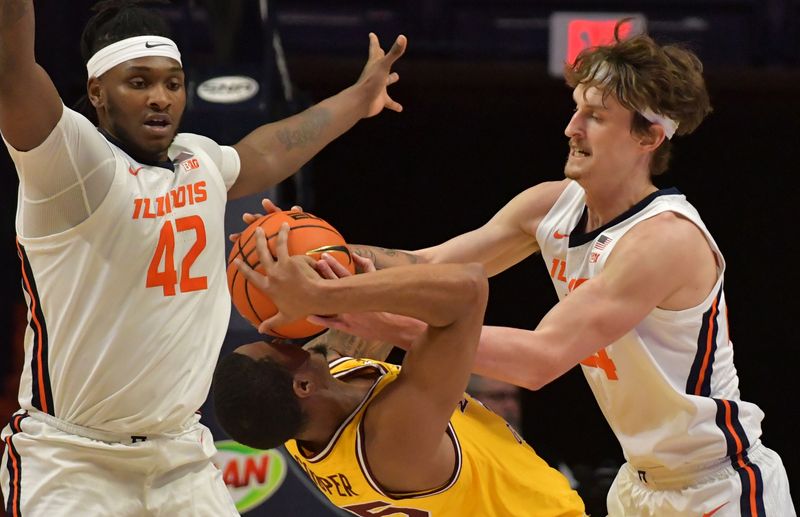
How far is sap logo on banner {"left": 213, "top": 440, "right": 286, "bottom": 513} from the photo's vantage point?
17.1ft

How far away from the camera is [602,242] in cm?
354

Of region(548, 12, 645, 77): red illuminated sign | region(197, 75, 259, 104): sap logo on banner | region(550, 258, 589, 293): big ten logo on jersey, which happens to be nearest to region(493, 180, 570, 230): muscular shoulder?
region(550, 258, 589, 293): big ten logo on jersey

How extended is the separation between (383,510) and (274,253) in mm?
858

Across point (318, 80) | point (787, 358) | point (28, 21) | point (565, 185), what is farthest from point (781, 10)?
point (28, 21)

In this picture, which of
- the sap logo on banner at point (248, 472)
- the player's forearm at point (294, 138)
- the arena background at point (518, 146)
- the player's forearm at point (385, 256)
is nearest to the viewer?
the player's forearm at point (385, 256)

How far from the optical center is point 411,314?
112 inches

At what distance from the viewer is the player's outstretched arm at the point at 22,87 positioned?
294 cm

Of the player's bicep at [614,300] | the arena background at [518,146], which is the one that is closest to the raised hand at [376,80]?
the player's bicep at [614,300]

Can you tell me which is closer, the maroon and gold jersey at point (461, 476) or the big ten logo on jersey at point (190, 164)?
the maroon and gold jersey at point (461, 476)

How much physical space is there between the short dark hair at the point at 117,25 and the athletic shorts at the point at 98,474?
1128 mm

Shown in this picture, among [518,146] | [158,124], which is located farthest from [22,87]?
[518,146]

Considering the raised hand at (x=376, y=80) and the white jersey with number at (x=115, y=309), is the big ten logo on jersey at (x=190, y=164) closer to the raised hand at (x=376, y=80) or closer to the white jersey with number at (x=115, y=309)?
the white jersey with number at (x=115, y=309)

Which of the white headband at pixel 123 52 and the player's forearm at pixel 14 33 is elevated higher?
the player's forearm at pixel 14 33

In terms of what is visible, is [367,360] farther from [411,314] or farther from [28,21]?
[28,21]
